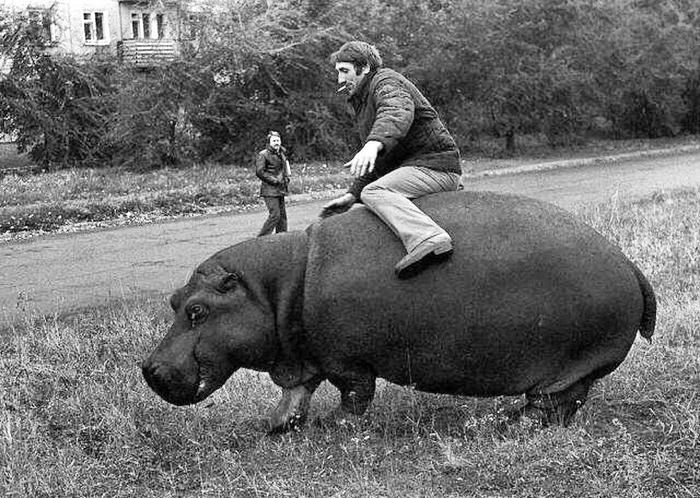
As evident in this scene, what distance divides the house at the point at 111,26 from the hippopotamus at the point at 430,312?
21.3 metres

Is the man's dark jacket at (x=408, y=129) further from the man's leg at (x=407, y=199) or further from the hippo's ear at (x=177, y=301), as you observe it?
the hippo's ear at (x=177, y=301)

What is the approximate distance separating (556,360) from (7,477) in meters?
2.77

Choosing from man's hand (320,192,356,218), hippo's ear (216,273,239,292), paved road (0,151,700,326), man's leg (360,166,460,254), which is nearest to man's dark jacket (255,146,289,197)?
paved road (0,151,700,326)

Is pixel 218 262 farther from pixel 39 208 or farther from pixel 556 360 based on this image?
pixel 39 208

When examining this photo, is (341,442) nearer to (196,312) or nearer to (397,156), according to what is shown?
(196,312)

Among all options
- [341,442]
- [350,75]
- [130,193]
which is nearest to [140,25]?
[130,193]

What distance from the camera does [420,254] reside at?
5051 mm

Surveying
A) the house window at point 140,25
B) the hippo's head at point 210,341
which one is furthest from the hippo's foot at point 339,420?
the house window at point 140,25

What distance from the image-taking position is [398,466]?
497cm

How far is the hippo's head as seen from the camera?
5.23 m

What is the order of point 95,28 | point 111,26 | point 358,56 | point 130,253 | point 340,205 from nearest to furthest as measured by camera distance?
point 358,56, point 340,205, point 130,253, point 95,28, point 111,26

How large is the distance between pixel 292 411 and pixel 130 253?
9.15 m

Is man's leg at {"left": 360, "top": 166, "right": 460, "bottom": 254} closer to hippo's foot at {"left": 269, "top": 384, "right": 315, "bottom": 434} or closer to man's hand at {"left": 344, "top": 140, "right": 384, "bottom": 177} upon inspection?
man's hand at {"left": 344, "top": 140, "right": 384, "bottom": 177}

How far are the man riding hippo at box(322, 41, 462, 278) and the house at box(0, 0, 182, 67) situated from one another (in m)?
20.8
